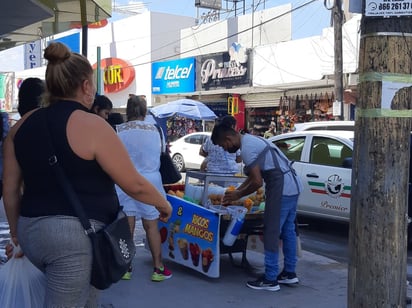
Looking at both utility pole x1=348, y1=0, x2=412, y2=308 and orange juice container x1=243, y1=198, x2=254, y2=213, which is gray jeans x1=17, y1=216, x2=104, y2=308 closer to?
utility pole x1=348, y1=0, x2=412, y2=308

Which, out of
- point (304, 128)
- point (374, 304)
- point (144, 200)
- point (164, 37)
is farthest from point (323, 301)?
point (164, 37)

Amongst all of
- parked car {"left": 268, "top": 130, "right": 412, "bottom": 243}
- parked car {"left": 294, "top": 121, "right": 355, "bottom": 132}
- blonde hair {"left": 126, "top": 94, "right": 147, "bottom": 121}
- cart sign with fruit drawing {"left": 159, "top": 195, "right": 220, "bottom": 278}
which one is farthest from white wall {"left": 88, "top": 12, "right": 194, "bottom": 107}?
blonde hair {"left": 126, "top": 94, "right": 147, "bottom": 121}

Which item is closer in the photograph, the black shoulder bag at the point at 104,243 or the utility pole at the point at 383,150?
the black shoulder bag at the point at 104,243

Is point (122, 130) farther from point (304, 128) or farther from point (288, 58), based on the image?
point (288, 58)

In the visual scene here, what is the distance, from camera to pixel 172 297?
5191mm

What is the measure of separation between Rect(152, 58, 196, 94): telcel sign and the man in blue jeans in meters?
19.3

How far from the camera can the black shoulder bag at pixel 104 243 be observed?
2.44 metres

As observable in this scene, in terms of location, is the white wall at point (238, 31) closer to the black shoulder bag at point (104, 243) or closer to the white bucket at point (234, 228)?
the white bucket at point (234, 228)

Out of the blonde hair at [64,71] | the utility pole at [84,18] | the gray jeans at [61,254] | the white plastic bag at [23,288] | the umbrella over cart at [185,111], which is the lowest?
the white plastic bag at [23,288]

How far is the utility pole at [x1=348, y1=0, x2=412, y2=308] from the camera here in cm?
322

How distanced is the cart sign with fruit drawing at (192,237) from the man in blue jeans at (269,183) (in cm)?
40

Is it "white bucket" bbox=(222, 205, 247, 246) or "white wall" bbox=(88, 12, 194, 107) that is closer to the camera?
"white bucket" bbox=(222, 205, 247, 246)

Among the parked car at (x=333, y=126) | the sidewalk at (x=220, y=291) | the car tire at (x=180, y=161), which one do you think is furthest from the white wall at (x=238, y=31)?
the sidewalk at (x=220, y=291)

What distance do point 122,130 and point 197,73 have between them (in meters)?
19.2
